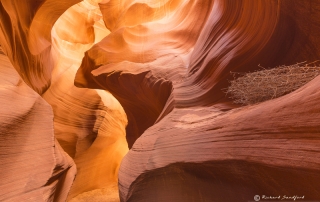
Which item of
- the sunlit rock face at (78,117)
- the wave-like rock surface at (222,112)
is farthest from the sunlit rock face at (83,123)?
the wave-like rock surface at (222,112)

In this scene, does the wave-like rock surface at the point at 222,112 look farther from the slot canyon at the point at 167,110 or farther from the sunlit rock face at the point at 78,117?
the sunlit rock face at the point at 78,117

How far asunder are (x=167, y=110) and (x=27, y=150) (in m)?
2.20

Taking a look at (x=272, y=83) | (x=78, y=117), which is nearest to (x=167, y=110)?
(x=272, y=83)

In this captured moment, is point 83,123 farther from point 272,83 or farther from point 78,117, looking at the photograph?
point 272,83

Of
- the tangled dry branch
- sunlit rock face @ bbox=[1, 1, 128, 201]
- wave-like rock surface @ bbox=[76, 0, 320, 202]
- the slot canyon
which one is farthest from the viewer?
sunlit rock face @ bbox=[1, 1, 128, 201]

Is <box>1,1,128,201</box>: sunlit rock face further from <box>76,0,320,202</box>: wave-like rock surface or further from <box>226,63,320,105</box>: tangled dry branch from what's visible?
<box>226,63,320,105</box>: tangled dry branch

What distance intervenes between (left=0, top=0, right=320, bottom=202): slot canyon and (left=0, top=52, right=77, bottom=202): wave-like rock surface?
0.05 feet

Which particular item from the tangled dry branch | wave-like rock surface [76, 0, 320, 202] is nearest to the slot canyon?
wave-like rock surface [76, 0, 320, 202]

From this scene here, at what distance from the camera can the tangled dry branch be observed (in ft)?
8.15

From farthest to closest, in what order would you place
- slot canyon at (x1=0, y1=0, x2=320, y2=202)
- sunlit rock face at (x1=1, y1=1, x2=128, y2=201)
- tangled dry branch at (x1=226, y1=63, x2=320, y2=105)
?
1. sunlit rock face at (x1=1, y1=1, x2=128, y2=201)
2. tangled dry branch at (x1=226, y1=63, x2=320, y2=105)
3. slot canyon at (x1=0, y1=0, x2=320, y2=202)

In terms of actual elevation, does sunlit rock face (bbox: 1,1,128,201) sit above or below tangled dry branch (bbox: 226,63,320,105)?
below

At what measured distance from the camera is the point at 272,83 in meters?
2.63

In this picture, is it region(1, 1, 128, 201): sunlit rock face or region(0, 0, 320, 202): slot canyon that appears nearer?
region(0, 0, 320, 202): slot canyon

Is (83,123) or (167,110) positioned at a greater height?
(167,110)
